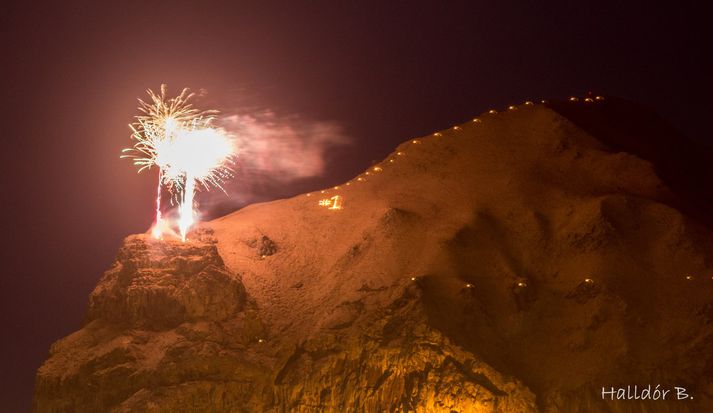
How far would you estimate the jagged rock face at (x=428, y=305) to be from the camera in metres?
31.3

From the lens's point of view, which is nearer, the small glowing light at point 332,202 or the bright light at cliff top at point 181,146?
the bright light at cliff top at point 181,146

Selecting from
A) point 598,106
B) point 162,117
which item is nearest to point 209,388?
point 162,117

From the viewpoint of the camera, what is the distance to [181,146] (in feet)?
131

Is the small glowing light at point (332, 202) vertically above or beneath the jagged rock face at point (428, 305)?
above

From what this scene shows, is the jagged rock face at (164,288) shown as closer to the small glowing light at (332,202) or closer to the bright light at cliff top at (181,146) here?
the bright light at cliff top at (181,146)

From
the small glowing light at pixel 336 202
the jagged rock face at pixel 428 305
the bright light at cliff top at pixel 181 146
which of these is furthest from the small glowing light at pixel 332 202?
the bright light at cliff top at pixel 181 146

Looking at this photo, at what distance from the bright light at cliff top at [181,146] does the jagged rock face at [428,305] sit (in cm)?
235

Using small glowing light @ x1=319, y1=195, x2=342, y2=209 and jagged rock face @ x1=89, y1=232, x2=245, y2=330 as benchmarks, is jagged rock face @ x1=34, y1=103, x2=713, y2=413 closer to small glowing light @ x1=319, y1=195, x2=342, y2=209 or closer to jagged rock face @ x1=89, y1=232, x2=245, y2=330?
jagged rock face @ x1=89, y1=232, x2=245, y2=330

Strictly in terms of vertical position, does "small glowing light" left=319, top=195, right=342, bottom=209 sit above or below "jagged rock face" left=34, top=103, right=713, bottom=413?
above

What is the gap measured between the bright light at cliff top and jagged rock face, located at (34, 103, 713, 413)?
235 centimetres

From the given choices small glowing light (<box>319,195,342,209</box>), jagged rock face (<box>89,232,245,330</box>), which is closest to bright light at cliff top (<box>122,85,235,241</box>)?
jagged rock face (<box>89,232,245,330</box>)

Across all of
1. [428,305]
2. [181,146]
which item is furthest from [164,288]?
[428,305]

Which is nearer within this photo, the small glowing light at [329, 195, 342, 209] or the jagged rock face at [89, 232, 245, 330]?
the jagged rock face at [89, 232, 245, 330]

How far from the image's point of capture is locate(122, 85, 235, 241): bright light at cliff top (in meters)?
39.6
